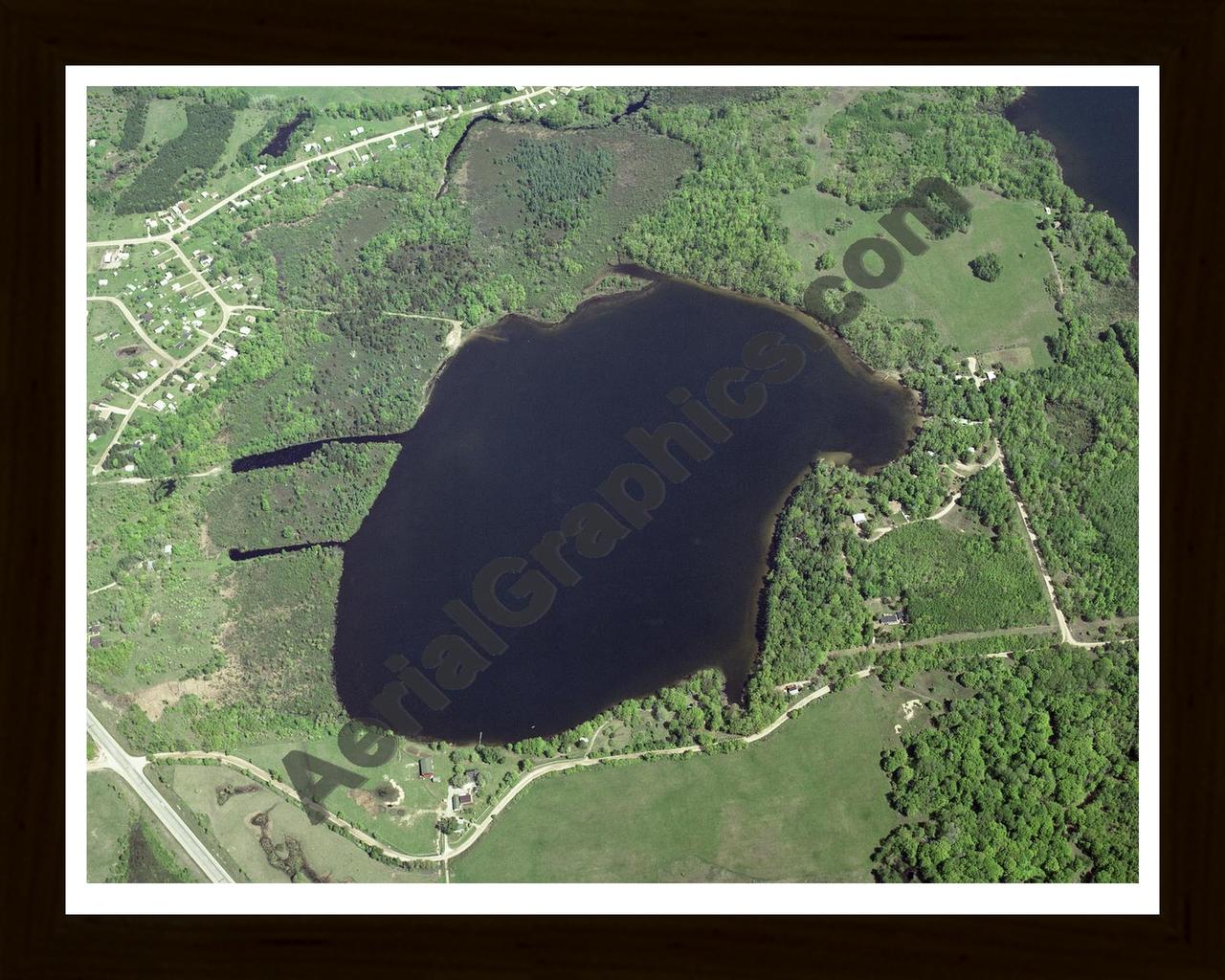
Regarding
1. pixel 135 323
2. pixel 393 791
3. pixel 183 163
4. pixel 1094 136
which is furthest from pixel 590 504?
pixel 1094 136

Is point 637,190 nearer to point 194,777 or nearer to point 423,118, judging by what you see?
point 423,118

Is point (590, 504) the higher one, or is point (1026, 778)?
point (590, 504)

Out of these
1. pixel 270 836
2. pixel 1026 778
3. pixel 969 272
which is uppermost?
pixel 969 272

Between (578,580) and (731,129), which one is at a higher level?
(731,129)

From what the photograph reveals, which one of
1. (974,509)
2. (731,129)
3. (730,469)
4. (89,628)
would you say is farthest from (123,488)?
(974,509)

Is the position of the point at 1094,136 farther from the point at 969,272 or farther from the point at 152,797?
the point at 152,797

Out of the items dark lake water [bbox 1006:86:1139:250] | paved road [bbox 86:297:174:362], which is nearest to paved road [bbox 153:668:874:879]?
paved road [bbox 86:297:174:362]

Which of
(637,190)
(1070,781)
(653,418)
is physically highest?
(637,190)
